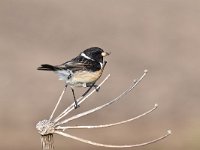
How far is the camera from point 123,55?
56.1 ft

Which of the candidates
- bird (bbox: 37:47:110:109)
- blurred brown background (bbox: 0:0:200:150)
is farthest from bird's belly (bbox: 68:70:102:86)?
blurred brown background (bbox: 0:0:200:150)

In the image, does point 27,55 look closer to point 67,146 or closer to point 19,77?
point 19,77

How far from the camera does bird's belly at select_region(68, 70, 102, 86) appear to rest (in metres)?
3.88

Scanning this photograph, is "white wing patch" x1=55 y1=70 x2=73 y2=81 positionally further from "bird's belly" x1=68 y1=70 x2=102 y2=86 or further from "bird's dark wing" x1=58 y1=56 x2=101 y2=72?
"bird's dark wing" x1=58 y1=56 x2=101 y2=72

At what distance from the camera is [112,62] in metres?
16.4

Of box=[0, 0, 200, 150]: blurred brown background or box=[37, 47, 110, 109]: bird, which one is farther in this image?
box=[0, 0, 200, 150]: blurred brown background

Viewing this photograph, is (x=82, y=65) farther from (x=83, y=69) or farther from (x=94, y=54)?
(x=94, y=54)

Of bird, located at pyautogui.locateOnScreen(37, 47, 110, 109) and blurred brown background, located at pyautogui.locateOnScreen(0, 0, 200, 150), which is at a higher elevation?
blurred brown background, located at pyautogui.locateOnScreen(0, 0, 200, 150)

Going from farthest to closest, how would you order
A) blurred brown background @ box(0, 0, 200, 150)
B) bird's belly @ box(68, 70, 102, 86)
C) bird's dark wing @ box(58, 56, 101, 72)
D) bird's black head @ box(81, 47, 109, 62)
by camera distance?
blurred brown background @ box(0, 0, 200, 150)
bird's dark wing @ box(58, 56, 101, 72)
bird's black head @ box(81, 47, 109, 62)
bird's belly @ box(68, 70, 102, 86)

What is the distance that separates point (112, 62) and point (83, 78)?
12262mm

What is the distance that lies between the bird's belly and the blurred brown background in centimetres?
709

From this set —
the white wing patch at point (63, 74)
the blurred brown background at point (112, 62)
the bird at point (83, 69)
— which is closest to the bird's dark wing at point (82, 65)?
the bird at point (83, 69)

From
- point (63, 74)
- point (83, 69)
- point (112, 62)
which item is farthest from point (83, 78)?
point (112, 62)

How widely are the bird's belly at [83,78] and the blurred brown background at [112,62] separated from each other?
7.09 metres
